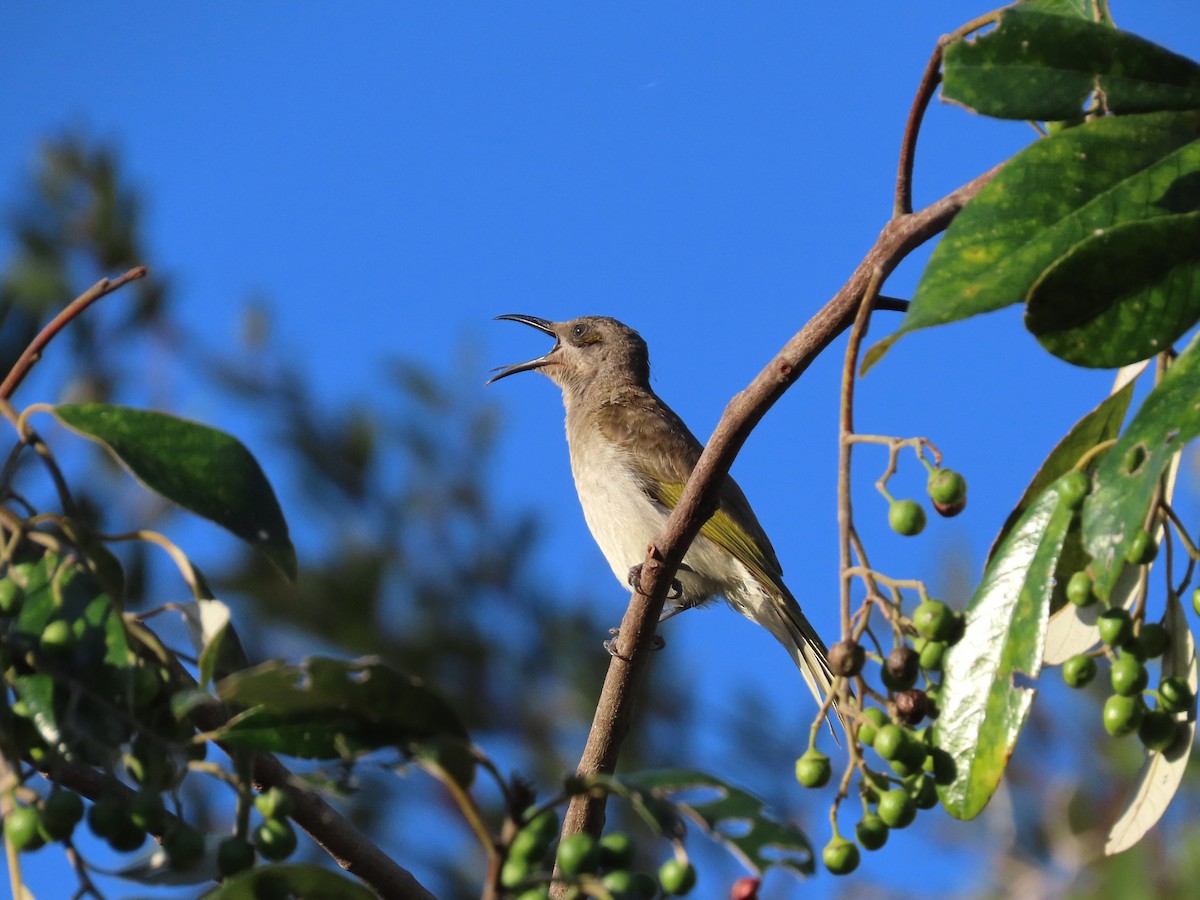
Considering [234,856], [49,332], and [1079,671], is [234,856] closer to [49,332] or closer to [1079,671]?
[49,332]

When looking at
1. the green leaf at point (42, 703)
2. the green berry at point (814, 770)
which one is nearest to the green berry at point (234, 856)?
the green leaf at point (42, 703)

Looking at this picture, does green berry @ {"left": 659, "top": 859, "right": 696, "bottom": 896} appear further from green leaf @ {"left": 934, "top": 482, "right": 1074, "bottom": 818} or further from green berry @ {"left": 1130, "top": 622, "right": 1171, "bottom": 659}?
green berry @ {"left": 1130, "top": 622, "right": 1171, "bottom": 659}

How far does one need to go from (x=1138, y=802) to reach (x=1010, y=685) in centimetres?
40

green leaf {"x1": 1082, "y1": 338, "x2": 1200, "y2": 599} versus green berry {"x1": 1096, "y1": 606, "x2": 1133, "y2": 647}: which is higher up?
green leaf {"x1": 1082, "y1": 338, "x2": 1200, "y2": 599}

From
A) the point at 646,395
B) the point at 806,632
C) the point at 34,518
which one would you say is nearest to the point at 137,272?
the point at 34,518

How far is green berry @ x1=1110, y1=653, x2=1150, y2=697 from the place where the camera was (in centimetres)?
182

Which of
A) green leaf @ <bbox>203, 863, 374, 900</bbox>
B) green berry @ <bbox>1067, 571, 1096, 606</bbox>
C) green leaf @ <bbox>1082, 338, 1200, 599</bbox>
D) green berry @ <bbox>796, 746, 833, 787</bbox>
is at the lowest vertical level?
green leaf @ <bbox>203, 863, 374, 900</bbox>

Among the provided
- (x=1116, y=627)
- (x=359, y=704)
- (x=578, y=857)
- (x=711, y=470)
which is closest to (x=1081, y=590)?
(x=1116, y=627)

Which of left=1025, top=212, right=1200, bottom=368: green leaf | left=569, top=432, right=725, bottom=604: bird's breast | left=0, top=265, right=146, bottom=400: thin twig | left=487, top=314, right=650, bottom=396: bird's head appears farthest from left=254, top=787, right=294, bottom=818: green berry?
left=487, top=314, right=650, bottom=396: bird's head

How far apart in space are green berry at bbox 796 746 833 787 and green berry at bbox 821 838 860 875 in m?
0.08

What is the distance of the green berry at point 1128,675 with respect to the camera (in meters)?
1.82

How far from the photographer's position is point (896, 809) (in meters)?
1.77

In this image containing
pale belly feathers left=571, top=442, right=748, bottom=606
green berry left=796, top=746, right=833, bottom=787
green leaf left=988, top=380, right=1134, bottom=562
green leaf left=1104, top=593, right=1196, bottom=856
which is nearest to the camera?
green berry left=796, top=746, right=833, bottom=787

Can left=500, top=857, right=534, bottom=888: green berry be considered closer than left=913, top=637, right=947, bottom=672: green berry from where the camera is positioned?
Yes
